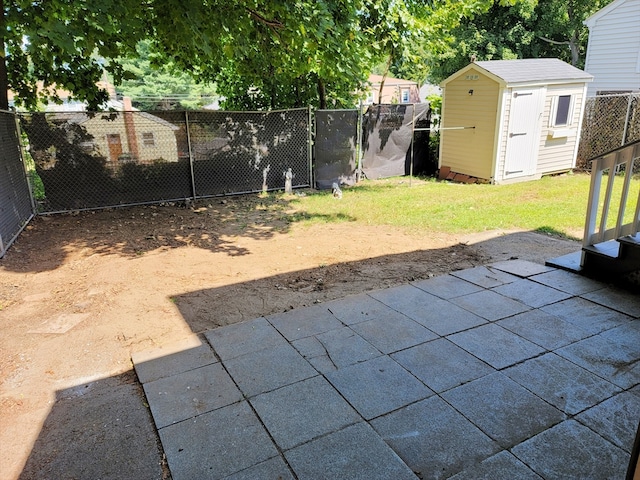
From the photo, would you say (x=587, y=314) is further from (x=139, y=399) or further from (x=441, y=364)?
(x=139, y=399)

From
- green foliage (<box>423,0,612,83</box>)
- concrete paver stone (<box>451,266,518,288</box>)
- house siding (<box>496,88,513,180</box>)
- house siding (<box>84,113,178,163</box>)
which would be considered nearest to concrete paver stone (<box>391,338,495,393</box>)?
concrete paver stone (<box>451,266,518,288</box>)

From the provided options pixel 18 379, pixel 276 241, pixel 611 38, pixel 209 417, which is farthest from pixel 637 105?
pixel 18 379

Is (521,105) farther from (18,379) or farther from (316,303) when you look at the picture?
(18,379)

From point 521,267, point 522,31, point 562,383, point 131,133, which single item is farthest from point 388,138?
point 522,31

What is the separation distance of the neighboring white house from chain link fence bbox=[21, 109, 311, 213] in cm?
1058

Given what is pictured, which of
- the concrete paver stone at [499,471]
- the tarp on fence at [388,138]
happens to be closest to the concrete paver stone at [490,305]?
the concrete paver stone at [499,471]

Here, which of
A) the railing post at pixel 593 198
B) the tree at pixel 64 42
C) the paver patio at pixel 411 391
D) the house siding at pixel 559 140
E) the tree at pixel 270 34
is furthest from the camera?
the house siding at pixel 559 140

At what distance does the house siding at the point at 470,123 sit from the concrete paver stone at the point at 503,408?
7.94 meters

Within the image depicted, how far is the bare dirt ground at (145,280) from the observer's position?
2.75 meters

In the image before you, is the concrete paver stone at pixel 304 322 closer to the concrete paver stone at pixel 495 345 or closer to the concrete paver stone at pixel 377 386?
the concrete paver stone at pixel 377 386

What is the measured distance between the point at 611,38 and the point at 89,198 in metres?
16.1

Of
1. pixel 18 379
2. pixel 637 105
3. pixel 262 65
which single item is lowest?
pixel 18 379

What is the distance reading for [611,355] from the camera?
2955 mm

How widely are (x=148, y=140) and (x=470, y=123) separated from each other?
22.7 ft
